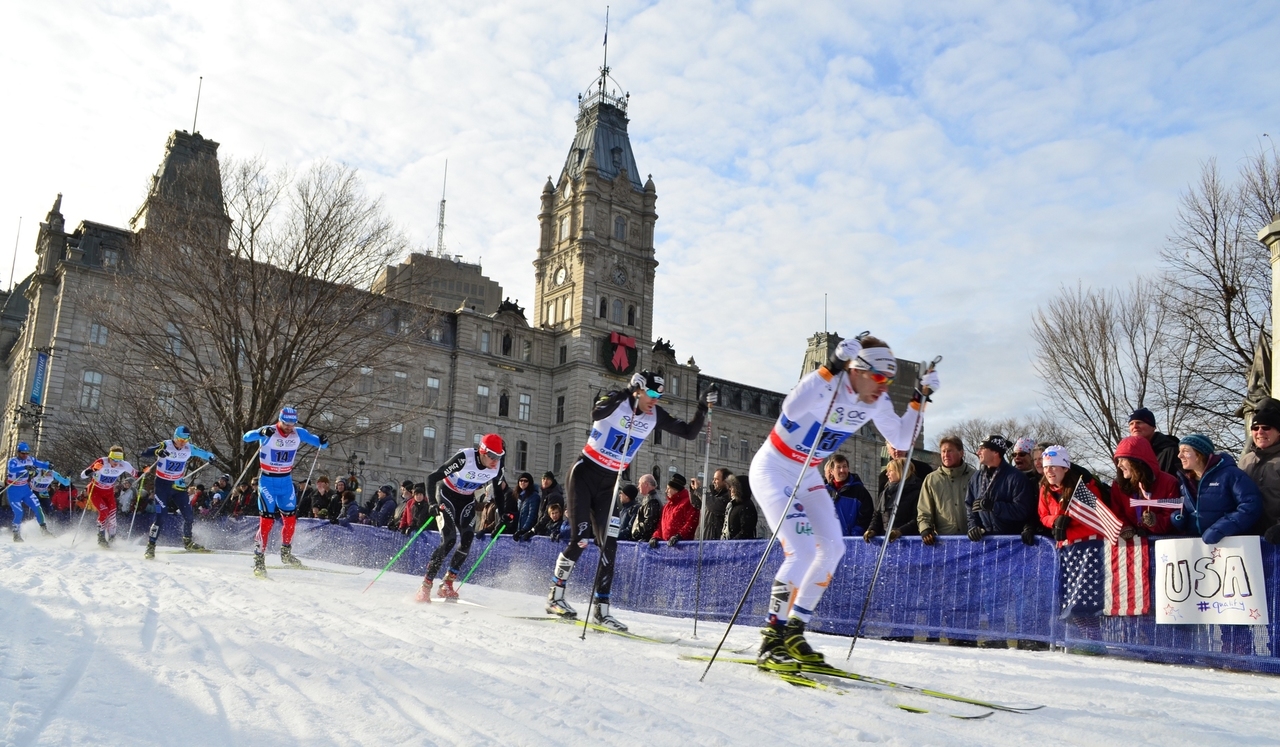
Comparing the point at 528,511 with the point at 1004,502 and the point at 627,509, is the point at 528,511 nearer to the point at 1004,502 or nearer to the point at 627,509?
the point at 627,509

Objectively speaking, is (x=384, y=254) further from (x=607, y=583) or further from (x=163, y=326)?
(x=607, y=583)

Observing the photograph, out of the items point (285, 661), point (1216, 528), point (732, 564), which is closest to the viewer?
point (285, 661)

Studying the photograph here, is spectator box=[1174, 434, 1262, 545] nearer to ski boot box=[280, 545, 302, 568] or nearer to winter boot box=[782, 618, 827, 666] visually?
winter boot box=[782, 618, 827, 666]

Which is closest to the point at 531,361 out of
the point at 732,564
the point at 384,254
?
the point at 384,254

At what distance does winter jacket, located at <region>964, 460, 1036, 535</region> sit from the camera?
8953mm

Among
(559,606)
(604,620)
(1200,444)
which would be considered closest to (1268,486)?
(1200,444)

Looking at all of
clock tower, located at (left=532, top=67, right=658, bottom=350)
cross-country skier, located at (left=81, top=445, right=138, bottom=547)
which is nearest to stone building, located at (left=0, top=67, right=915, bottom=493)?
clock tower, located at (left=532, top=67, right=658, bottom=350)

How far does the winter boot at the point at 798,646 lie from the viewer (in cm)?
579

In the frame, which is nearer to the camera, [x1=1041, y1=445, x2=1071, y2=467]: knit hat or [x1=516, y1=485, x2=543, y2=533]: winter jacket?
[x1=1041, y1=445, x2=1071, y2=467]: knit hat

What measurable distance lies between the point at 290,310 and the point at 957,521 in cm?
2241

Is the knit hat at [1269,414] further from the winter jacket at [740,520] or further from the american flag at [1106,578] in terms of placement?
the winter jacket at [740,520]

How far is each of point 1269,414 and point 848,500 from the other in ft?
14.2

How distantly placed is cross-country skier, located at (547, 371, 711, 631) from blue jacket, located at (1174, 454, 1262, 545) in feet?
13.6

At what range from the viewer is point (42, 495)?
84.9 feet
